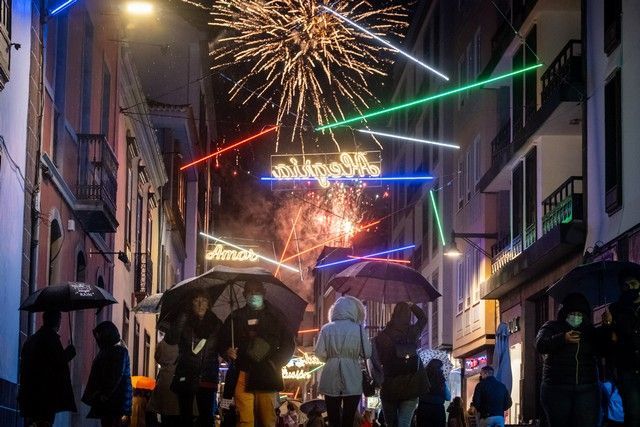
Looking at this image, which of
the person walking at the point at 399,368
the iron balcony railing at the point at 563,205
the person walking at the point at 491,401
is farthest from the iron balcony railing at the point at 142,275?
the person walking at the point at 399,368

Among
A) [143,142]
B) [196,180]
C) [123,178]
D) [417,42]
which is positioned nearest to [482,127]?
[143,142]

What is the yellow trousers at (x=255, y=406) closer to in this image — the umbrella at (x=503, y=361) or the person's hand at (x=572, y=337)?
the person's hand at (x=572, y=337)

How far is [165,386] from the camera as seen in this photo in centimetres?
1415

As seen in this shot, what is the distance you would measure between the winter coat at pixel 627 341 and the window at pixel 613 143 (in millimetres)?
11508

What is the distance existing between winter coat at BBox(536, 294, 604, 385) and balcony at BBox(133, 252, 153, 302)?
2196cm

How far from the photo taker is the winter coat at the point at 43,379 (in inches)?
532

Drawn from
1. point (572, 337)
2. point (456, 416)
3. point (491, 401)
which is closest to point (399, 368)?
point (572, 337)

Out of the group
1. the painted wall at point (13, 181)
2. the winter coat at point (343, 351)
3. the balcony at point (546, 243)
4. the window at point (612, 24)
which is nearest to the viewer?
the winter coat at point (343, 351)

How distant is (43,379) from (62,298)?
1.62 metres

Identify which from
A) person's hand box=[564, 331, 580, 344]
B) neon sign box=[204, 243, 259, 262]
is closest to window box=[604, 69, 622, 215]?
person's hand box=[564, 331, 580, 344]

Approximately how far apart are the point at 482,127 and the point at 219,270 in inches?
900

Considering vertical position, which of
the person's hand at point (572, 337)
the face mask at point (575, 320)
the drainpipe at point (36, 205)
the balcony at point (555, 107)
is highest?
the balcony at point (555, 107)

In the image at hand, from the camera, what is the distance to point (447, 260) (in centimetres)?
4438

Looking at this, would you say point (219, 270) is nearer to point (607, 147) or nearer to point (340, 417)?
point (340, 417)
